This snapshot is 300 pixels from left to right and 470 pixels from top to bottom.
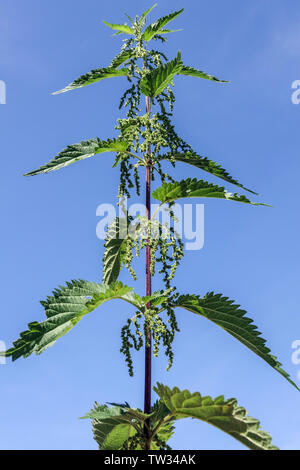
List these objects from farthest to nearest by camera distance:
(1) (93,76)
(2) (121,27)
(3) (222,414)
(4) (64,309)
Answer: (2) (121,27)
(1) (93,76)
(4) (64,309)
(3) (222,414)

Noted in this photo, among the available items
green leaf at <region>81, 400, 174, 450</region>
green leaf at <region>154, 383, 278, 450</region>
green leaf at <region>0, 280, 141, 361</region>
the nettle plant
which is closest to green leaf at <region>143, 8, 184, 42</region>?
the nettle plant

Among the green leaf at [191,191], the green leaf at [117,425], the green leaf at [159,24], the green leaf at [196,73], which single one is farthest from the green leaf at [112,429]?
the green leaf at [159,24]

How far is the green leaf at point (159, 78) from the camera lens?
468 cm

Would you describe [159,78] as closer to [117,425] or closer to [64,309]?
[64,309]

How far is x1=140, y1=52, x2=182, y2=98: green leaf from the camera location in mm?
4684

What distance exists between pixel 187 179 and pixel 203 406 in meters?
2.06

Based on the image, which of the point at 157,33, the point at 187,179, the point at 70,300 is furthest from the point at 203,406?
the point at 157,33

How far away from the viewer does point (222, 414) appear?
12.7 ft

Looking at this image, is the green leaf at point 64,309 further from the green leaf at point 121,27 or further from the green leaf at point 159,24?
the green leaf at point 121,27

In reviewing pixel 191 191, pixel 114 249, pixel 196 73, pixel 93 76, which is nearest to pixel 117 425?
pixel 114 249

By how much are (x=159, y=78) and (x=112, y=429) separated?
347 centimetres

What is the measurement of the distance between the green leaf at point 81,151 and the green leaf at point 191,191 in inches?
23.6
